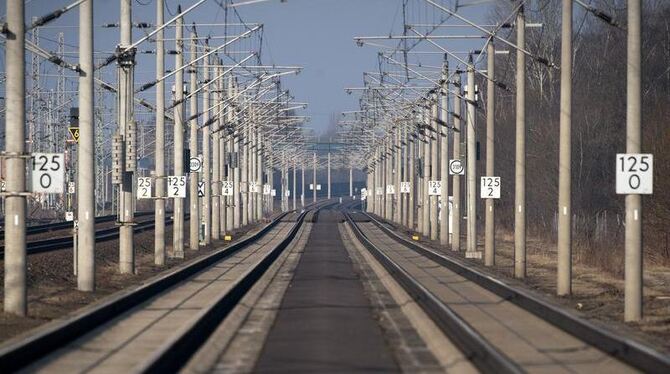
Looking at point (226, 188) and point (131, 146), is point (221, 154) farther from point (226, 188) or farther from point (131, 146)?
point (131, 146)

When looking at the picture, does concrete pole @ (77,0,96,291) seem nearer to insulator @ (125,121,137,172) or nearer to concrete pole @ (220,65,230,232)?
insulator @ (125,121,137,172)

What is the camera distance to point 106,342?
2100 centimetres

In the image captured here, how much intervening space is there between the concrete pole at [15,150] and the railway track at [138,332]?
145 cm

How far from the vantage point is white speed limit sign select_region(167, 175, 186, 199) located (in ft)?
149

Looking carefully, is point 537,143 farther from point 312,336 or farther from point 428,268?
point 312,336

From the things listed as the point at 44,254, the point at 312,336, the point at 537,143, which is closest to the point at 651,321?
the point at 312,336

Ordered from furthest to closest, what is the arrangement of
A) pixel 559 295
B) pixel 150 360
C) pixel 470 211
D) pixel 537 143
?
pixel 537 143, pixel 470 211, pixel 559 295, pixel 150 360

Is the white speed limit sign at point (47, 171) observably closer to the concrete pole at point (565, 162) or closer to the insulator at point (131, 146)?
the concrete pole at point (565, 162)

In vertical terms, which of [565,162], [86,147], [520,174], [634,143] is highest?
[86,147]

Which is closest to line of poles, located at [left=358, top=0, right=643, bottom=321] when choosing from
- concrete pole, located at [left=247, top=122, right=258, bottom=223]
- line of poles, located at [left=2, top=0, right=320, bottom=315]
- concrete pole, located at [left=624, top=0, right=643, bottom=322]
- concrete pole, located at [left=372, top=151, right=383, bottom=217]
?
concrete pole, located at [left=624, top=0, right=643, bottom=322]

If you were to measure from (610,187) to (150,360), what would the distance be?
53.4 meters

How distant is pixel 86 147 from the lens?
30969 millimetres

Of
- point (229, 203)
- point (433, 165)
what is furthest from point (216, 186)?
point (229, 203)

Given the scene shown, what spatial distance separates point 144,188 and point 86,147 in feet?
43.8
